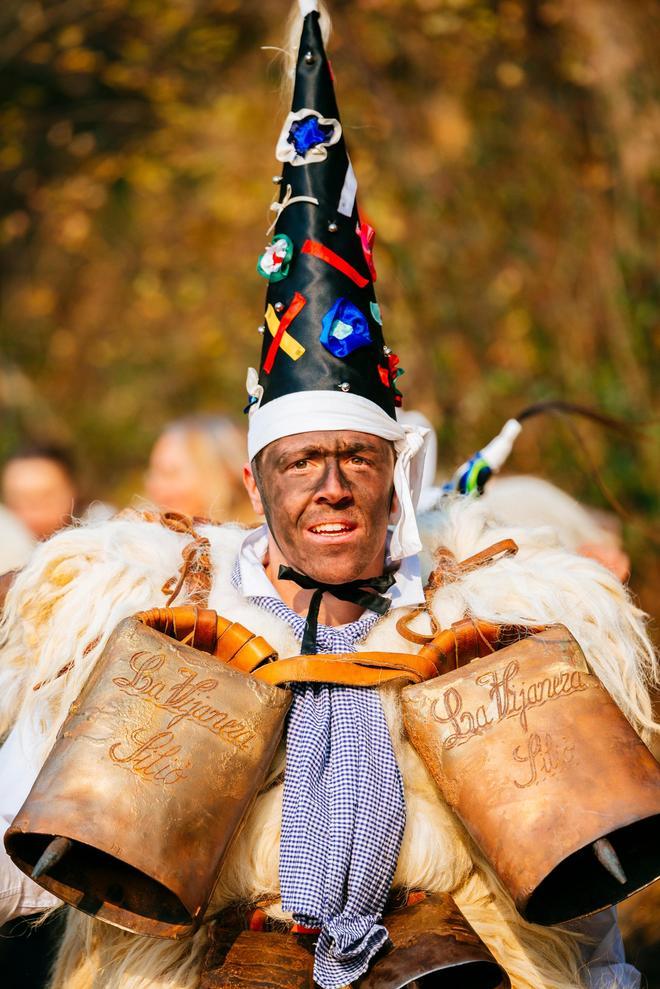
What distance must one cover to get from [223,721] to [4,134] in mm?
6188

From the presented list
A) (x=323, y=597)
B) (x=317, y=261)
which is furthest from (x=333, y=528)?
(x=317, y=261)

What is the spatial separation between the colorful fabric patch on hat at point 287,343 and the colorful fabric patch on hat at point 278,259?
0.08m

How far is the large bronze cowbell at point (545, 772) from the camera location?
1.81m

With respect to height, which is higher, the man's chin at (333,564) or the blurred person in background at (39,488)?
the blurred person in background at (39,488)

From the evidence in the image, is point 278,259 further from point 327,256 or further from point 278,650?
point 278,650

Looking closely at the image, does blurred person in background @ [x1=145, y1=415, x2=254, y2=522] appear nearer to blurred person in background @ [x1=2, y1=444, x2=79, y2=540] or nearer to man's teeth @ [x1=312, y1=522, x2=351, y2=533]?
blurred person in background @ [x1=2, y1=444, x2=79, y2=540]

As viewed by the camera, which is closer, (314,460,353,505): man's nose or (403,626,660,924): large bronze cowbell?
(403,626,660,924): large bronze cowbell

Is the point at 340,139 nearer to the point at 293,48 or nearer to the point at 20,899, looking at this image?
the point at 293,48

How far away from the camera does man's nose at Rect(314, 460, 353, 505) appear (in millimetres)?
2133

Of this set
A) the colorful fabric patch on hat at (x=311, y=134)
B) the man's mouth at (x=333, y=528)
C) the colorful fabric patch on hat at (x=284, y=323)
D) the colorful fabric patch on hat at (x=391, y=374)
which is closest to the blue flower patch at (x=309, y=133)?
the colorful fabric patch on hat at (x=311, y=134)

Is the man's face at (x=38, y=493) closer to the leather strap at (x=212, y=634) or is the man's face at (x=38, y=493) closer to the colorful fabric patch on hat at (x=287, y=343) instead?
the colorful fabric patch on hat at (x=287, y=343)

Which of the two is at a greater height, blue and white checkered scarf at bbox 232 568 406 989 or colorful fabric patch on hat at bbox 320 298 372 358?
colorful fabric patch on hat at bbox 320 298 372 358

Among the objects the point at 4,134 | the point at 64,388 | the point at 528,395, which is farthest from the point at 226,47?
the point at 64,388

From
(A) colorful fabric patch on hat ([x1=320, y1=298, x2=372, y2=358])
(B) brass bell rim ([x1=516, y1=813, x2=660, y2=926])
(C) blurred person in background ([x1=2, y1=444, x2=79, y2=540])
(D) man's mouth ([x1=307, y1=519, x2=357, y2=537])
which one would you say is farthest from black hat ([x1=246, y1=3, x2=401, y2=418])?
(C) blurred person in background ([x1=2, y1=444, x2=79, y2=540])
